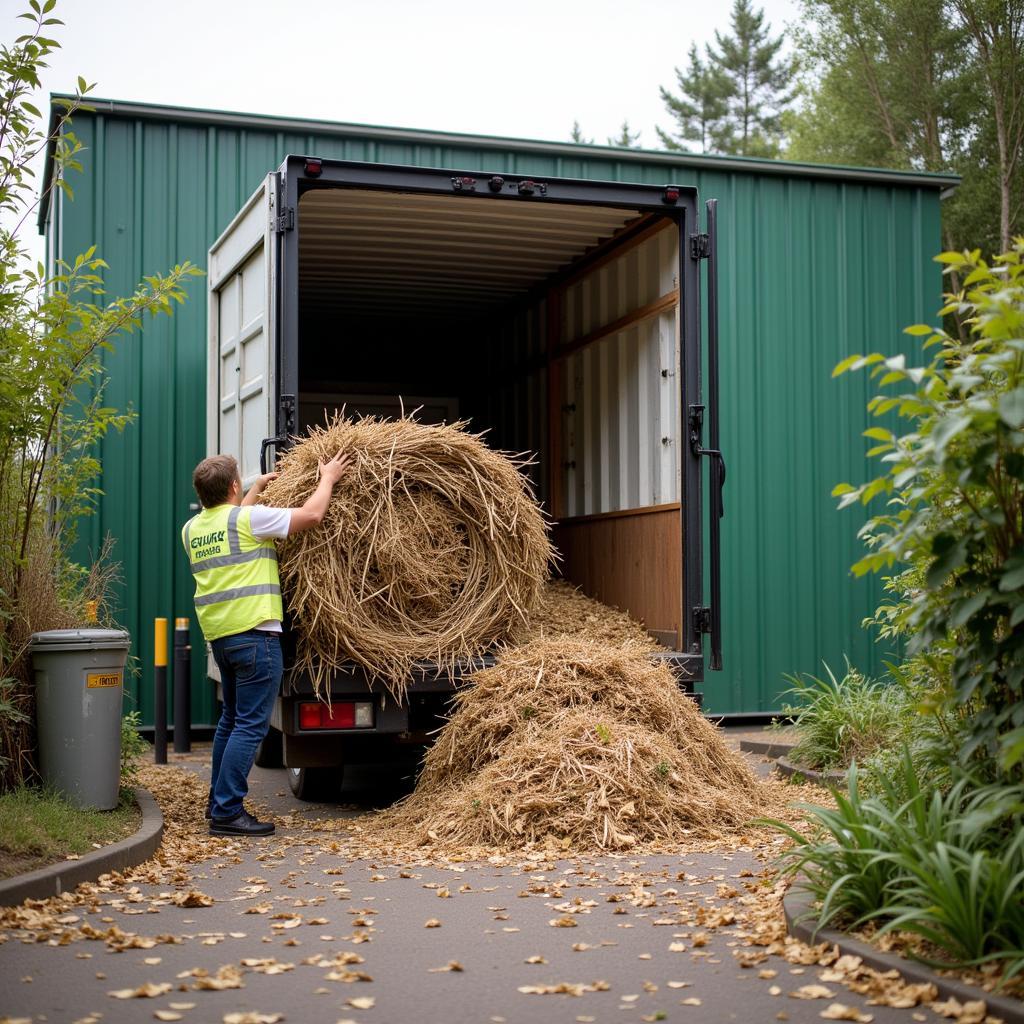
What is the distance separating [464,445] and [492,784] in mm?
1934

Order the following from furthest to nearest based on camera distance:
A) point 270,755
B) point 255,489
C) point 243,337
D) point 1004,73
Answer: point 1004,73 < point 270,755 < point 243,337 < point 255,489

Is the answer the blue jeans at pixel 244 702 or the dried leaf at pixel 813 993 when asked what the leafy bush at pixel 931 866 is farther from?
the blue jeans at pixel 244 702

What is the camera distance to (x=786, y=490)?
1195cm

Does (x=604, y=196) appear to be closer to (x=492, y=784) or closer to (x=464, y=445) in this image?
(x=464, y=445)

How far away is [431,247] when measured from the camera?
9.75 m

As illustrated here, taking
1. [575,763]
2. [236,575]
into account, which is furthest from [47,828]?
[575,763]

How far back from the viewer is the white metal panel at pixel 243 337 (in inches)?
287

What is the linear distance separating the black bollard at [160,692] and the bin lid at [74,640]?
3021mm

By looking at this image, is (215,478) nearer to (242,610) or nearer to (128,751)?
(242,610)

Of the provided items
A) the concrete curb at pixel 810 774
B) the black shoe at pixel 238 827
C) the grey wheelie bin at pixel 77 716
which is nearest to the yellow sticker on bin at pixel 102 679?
the grey wheelie bin at pixel 77 716

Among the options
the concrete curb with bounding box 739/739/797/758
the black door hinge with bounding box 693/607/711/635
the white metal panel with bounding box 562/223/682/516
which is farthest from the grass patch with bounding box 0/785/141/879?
the concrete curb with bounding box 739/739/797/758

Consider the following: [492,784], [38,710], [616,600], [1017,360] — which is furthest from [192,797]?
[1017,360]

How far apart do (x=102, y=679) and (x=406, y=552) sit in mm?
1646

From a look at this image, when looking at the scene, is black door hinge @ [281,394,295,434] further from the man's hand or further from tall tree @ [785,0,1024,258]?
tall tree @ [785,0,1024,258]
